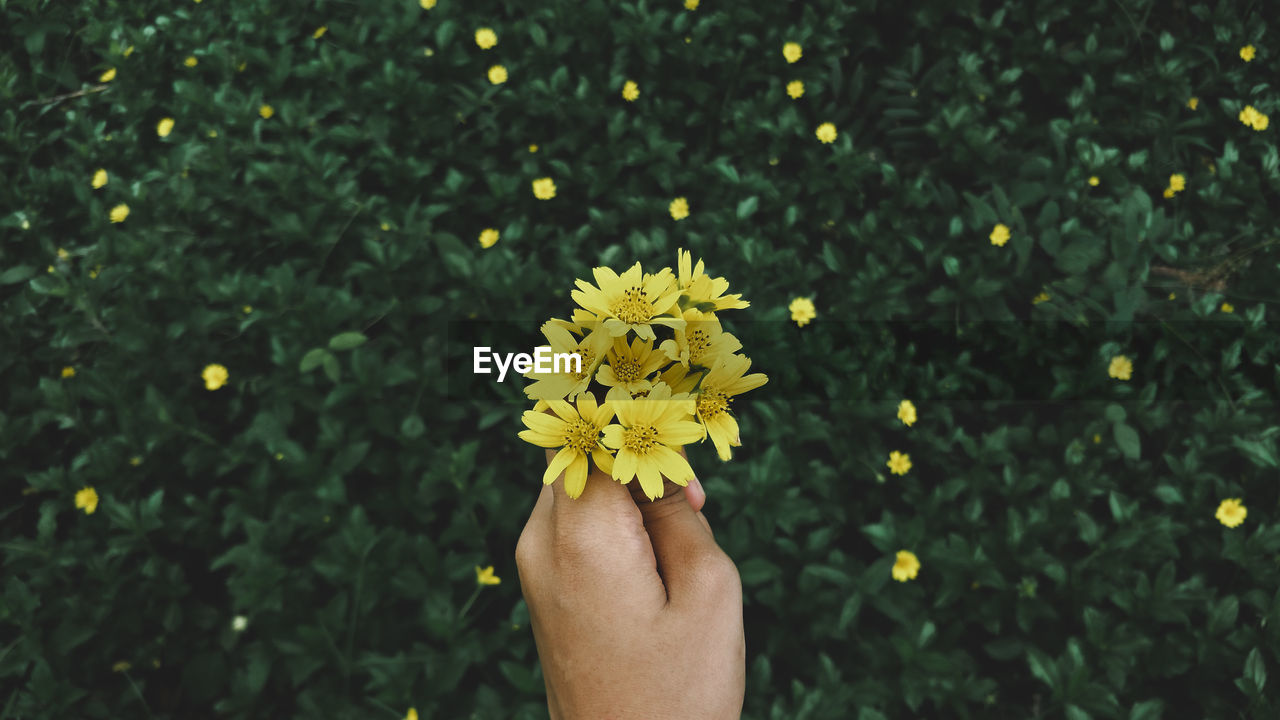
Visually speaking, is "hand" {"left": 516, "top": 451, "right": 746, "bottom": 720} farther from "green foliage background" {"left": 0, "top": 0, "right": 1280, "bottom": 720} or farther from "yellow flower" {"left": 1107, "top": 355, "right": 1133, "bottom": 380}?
"yellow flower" {"left": 1107, "top": 355, "right": 1133, "bottom": 380}

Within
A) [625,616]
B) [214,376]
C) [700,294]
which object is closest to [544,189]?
[214,376]

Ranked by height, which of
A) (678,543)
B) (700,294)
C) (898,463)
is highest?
(700,294)

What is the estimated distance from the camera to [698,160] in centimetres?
219

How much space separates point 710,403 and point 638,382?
3.9 inches

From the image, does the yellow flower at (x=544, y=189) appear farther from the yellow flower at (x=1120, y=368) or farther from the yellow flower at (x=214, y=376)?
the yellow flower at (x=1120, y=368)

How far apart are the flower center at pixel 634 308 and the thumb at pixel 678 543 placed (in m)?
0.20

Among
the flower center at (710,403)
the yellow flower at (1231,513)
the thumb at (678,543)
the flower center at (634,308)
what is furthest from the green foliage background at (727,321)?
the flower center at (634,308)

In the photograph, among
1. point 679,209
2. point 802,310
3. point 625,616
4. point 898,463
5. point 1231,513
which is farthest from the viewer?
point 679,209

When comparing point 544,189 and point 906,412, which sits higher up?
point 544,189

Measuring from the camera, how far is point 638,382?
33.3 inches

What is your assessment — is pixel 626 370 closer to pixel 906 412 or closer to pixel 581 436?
pixel 581 436

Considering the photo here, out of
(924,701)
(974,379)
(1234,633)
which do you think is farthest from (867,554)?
(1234,633)

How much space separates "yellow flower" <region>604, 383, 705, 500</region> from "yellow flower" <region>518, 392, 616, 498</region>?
2 centimetres

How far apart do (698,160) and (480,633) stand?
1526mm
